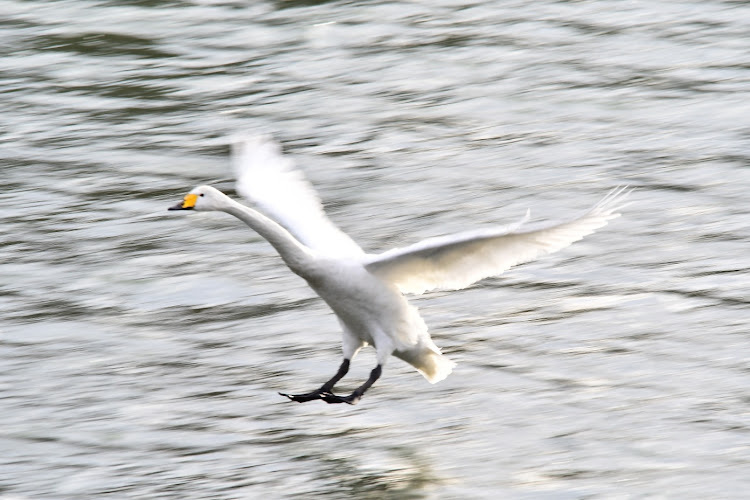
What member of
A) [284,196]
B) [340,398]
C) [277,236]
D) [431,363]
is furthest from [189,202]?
[431,363]

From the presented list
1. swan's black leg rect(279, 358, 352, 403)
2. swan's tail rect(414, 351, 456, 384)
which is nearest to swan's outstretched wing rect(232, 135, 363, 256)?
swan's black leg rect(279, 358, 352, 403)

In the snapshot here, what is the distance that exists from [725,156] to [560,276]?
3.33 m

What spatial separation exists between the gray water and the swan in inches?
20.5

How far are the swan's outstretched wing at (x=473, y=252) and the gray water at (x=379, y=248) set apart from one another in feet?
3.31

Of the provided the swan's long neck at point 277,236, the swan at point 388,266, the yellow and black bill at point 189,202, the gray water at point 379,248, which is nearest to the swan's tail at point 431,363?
the swan at point 388,266

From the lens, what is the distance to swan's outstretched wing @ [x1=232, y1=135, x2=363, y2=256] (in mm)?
9609

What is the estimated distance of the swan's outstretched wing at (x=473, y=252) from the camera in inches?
332

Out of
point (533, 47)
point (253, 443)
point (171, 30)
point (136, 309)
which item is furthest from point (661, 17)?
point (253, 443)

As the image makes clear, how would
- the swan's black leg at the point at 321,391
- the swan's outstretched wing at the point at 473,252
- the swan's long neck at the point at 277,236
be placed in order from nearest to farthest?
1. the swan's outstretched wing at the point at 473,252
2. the swan's long neck at the point at 277,236
3. the swan's black leg at the point at 321,391

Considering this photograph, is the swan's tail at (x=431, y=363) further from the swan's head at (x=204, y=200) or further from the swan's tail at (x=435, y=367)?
the swan's head at (x=204, y=200)

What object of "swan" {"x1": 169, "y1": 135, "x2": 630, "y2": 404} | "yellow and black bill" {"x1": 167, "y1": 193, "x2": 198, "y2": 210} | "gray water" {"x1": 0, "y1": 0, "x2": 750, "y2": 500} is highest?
"yellow and black bill" {"x1": 167, "y1": 193, "x2": 198, "y2": 210}

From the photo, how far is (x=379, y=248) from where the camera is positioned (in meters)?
13.0

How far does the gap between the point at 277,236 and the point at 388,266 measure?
→ 2.32ft

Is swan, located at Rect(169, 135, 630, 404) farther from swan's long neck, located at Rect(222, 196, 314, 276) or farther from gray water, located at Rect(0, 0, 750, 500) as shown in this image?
gray water, located at Rect(0, 0, 750, 500)
